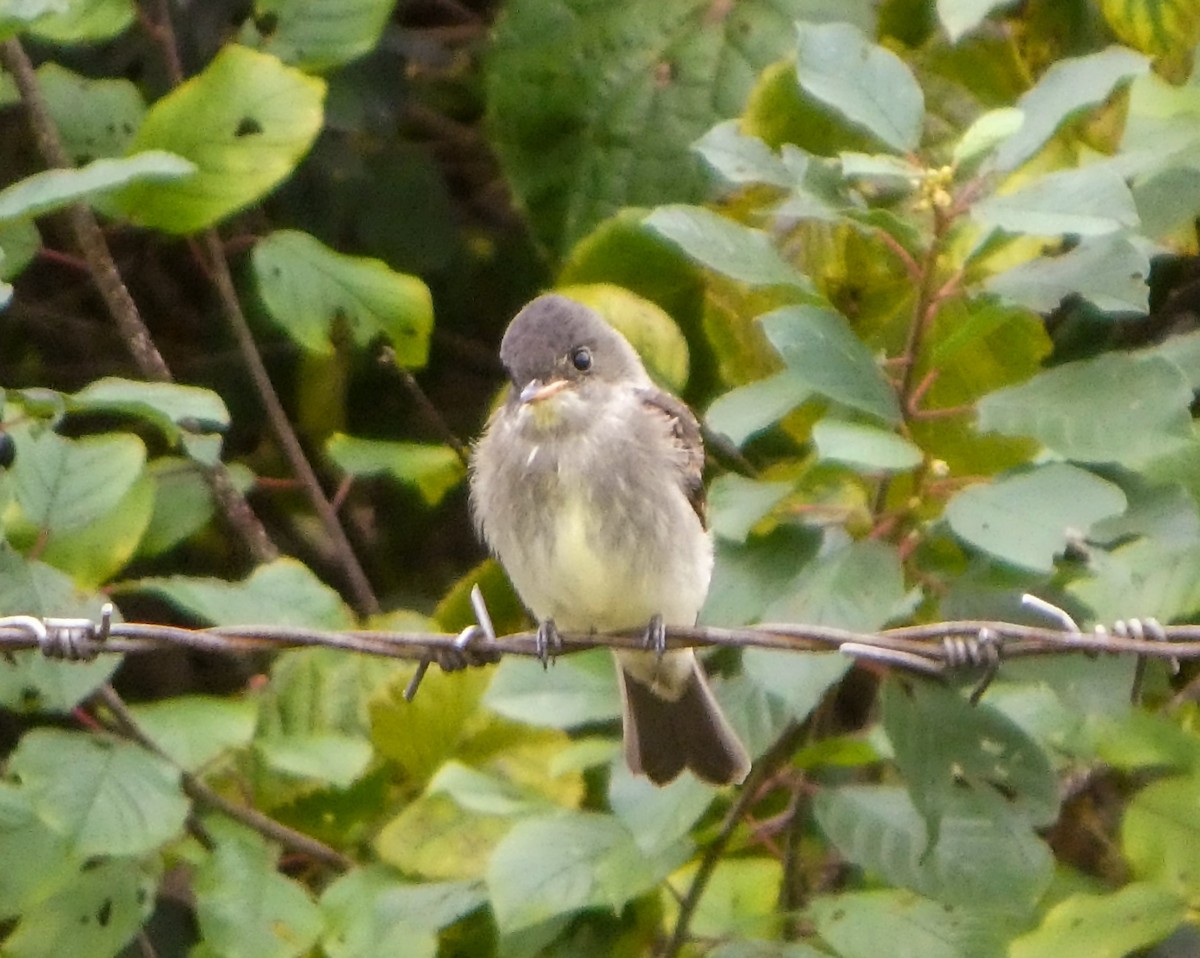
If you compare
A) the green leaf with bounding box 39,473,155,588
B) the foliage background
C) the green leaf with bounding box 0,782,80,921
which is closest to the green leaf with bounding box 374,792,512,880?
the foliage background

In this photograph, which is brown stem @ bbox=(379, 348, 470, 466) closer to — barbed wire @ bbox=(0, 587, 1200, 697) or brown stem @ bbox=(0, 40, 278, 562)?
brown stem @ bbox=(0, 40, 278, 562)

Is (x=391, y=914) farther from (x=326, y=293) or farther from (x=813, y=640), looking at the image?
(x=326, y=293)

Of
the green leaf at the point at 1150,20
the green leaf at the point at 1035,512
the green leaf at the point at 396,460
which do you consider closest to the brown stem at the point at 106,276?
the green leaf at the point at 396,460

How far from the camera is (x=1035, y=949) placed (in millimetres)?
2594

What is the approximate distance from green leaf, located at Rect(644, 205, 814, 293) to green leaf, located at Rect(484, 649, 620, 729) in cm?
72

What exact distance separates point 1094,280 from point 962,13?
2.03 ft

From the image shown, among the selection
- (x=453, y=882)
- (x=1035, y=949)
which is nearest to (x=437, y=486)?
(x=453, y=882)

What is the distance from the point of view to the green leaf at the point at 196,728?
113 inches

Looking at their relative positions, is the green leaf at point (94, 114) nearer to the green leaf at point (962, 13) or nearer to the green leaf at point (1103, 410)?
the green leaf at point (962, 13)

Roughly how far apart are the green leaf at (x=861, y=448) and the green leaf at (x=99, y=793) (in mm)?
1106

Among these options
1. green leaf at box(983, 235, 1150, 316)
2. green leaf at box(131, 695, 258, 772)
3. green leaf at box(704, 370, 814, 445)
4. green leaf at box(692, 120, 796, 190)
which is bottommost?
green leaf at box(131, 695, 258, 772)

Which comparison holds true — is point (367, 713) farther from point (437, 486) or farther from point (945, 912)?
point (945, 912)

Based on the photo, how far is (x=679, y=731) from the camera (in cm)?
320

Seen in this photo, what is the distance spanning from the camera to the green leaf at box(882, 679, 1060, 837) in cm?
240
